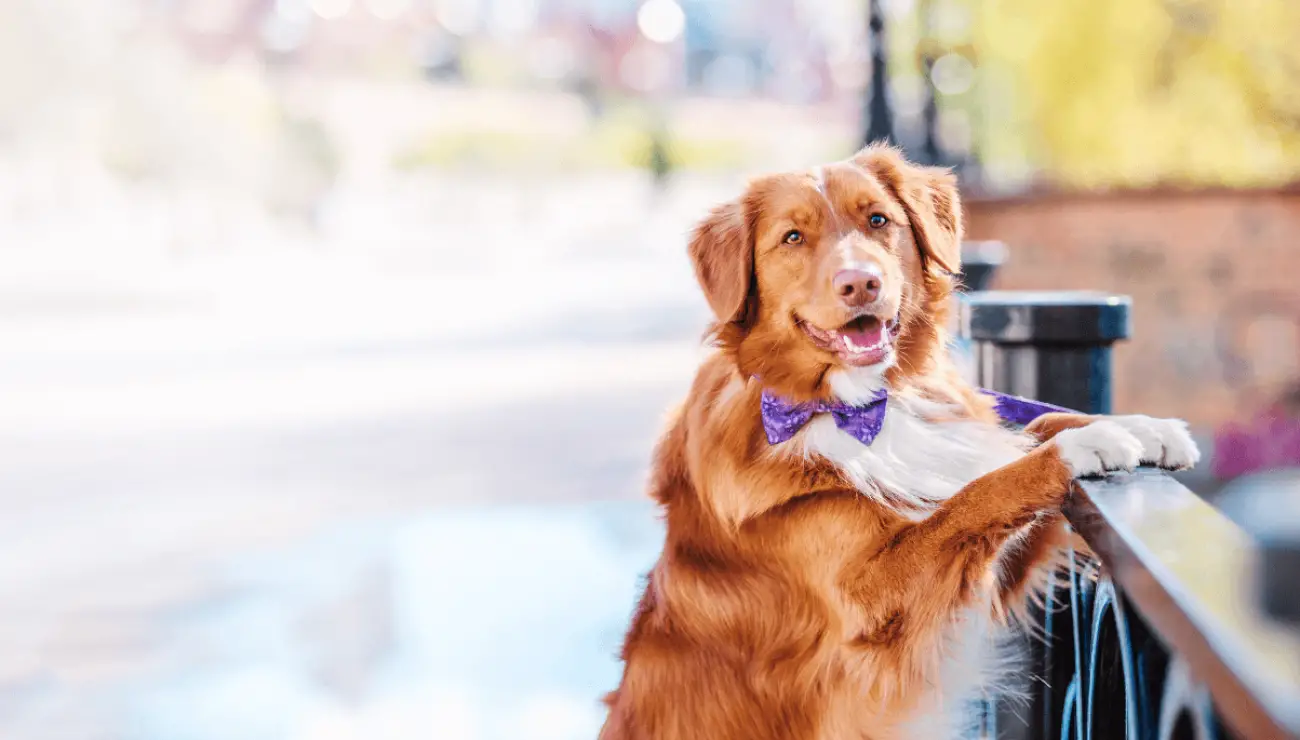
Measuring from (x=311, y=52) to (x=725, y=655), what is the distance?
2547 cm

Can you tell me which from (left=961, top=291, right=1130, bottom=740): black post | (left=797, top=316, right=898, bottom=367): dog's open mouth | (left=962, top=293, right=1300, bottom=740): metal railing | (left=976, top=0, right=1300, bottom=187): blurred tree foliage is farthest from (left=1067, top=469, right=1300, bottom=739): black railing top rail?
(left=976, top=0, right=1300, bottom=187): blurred tree foliage

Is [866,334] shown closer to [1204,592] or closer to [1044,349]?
[1044,349]

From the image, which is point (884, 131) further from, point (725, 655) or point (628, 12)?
point (628, 12)

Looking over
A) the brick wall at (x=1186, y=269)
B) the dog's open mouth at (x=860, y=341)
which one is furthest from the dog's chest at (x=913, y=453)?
the brick wall at (x=1186, y=269)

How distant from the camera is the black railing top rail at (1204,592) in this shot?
60 centimetres

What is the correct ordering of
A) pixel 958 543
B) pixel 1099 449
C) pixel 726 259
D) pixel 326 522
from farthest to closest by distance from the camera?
pixel 326 522, pixel 726 259, pixel 958 543, pixel 1099 449

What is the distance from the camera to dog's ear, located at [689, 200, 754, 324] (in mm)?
1891

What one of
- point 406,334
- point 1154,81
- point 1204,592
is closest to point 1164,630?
point 1204,592

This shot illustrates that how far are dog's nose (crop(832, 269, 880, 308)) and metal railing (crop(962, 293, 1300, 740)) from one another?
51cm

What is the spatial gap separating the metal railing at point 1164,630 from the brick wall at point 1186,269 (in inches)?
219

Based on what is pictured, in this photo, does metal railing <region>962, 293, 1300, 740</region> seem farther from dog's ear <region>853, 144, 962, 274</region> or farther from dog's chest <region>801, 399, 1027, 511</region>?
dog's ear <region>853, 144, 962, 274</region>

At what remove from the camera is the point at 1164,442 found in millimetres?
1418

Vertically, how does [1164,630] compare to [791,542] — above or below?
above

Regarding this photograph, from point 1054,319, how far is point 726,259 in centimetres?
75
